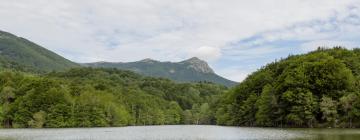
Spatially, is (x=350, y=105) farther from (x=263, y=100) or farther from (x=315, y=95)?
(x=263, y=100)

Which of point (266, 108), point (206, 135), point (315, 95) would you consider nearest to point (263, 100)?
point (266, 108)

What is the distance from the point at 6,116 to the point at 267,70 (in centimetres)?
8107

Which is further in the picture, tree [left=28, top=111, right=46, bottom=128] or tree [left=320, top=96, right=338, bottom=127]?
tree [left=28, top=111, right=46, bottom=128]

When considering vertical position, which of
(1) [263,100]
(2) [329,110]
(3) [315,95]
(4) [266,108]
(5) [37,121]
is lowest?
(5) [37,121]

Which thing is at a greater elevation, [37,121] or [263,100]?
[263,100]

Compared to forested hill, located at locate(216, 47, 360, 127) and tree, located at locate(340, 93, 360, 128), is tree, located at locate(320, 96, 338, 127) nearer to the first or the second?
forested hill, located at locate(216, 47, 360, 127)

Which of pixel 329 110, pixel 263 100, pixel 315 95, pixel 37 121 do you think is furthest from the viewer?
pixel 37 121

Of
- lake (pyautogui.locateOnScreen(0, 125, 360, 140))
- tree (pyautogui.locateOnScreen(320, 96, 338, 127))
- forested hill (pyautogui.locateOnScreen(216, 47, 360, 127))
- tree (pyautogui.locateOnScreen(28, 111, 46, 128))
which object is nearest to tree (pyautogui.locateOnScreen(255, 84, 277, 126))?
forested hill (pyautogui.locateOnScreen(216, 47, 360, 127))

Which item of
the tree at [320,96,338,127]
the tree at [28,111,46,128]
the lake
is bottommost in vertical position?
the tree at [28,111,46,128]

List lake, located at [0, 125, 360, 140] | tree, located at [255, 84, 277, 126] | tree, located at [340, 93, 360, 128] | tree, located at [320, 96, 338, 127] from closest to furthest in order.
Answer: lake, located at [0, 125, 360, 140] < tree, located at [340, 93, 360, 128] < tree, located at [320, 96, 338, 127] < tree, located at [255, 84, 277, 126]

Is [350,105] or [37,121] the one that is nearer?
[350,105]

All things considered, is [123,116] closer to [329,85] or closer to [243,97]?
[243,97]

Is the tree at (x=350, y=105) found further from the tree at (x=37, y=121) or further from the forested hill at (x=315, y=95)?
the tree at (x=37, y=121)

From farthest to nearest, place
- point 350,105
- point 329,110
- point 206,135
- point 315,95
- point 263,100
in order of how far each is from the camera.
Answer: point 263,100 → point 315,95 → point 329,110 → point 350,105 → point 206,135
